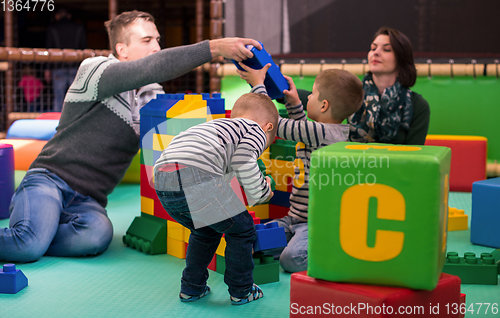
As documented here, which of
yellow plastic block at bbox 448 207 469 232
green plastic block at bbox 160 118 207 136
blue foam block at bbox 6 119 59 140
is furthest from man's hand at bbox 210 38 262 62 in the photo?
blue foam block at bbox 6 119 59 140

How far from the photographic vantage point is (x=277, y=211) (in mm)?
1727

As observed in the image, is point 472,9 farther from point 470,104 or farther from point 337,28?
point 337,28

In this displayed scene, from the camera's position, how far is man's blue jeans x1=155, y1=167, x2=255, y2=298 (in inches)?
42.8

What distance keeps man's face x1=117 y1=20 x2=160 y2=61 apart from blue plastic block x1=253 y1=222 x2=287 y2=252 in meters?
0.78

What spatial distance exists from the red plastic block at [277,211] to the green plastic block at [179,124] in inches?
18.8

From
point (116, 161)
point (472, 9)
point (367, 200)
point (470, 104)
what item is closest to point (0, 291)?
point (116, 161)

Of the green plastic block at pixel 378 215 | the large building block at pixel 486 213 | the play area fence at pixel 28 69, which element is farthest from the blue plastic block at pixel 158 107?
the play area fence at pixel 28 69

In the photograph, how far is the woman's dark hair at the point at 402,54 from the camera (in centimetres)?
193

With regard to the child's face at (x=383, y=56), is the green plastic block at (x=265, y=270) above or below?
below

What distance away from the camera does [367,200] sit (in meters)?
0.88

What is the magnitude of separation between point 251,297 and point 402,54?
1.25m

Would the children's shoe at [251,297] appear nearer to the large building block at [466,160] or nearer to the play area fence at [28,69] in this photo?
the large building block at [466,160]

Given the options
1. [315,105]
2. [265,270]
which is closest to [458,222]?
[315,105]

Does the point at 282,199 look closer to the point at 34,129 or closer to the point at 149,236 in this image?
the point at 149,236
